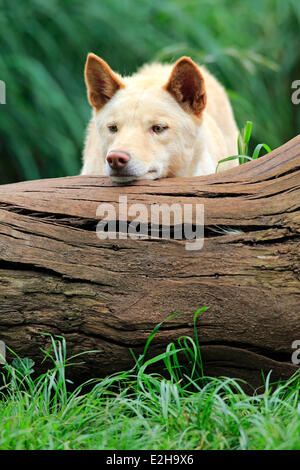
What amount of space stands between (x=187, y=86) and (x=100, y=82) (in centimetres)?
52

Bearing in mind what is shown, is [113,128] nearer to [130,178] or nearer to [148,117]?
[148,117]

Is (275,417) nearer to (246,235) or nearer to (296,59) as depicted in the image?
(246,235)

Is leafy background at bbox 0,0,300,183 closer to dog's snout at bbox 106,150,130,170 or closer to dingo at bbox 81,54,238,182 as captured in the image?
dingo at bbox 81,54,238,182

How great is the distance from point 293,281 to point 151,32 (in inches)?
190

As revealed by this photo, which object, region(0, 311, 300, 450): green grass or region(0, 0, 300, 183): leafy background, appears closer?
region(0, 311, 300, 450): green grass

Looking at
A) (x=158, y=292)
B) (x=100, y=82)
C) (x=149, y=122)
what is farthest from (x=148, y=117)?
(x=158, y=292)

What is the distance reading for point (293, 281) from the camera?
2516 millimetres

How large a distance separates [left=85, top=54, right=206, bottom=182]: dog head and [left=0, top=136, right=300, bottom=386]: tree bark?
516 mm

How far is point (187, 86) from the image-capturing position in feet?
10.8

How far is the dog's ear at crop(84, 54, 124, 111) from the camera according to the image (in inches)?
130

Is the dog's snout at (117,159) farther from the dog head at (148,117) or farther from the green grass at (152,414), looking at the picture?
the green grass at (152,414)

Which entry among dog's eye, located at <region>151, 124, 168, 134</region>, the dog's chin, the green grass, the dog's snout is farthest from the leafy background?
the green grass

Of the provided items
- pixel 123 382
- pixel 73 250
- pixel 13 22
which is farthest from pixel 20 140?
pixel 123 382

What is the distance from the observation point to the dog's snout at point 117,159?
2801 mm
